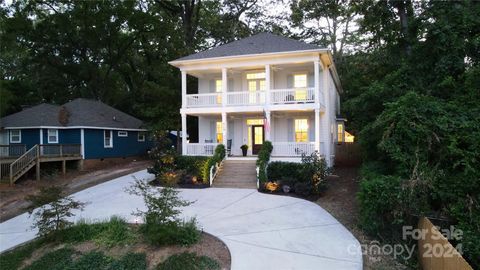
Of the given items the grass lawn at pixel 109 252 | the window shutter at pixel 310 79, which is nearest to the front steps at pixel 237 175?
the window shutter at pixel 310 79

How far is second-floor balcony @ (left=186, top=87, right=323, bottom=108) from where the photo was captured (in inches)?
736

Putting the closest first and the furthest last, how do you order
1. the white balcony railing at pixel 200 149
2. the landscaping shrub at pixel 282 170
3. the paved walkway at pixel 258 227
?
1. the paved walkway at pixel 258 227
2. the landscaping shrub at pixel 282 170
3. the white balcony railing at pixel 200 149

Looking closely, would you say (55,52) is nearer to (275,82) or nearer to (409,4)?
(275,82)

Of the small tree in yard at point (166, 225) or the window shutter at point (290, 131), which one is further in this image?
the window shutter at point (290, 131)

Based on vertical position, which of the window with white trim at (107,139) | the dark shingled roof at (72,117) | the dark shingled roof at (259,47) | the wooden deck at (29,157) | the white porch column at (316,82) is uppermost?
the dark shingled roof at (259,47)

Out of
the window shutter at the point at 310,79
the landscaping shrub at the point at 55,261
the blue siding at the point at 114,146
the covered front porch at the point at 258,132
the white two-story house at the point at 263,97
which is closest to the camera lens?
the landscaping shrub at the point at 55,261

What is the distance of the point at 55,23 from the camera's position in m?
32.0

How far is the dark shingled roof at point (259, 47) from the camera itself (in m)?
18.6

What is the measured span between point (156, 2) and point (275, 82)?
21.1 metres

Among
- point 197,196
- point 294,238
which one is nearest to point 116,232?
point 294,238

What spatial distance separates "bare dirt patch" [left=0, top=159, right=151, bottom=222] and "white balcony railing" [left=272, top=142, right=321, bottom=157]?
956 cm

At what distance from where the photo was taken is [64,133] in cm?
2339

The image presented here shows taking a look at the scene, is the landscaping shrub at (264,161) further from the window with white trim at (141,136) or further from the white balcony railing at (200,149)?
the window with white trim at (141,136)

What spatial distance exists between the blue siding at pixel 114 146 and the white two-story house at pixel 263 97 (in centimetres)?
789
